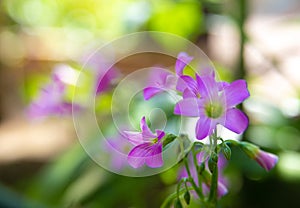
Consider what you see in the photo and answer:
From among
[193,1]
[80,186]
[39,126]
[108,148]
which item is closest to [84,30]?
[39,126]

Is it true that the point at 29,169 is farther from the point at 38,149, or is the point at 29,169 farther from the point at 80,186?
the point at 80,186

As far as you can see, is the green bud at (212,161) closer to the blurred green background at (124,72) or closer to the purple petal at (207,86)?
the purple petal at (207,86)

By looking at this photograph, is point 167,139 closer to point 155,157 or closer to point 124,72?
point 155,157

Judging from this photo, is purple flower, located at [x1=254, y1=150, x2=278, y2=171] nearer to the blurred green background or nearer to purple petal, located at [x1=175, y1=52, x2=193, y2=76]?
purple petal, located at [x1=175, y1=52, x2=193, y2=76]

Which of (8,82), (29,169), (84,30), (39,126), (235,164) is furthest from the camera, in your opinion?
(84,30)

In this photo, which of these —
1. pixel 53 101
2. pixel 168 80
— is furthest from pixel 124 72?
pixel 168 80

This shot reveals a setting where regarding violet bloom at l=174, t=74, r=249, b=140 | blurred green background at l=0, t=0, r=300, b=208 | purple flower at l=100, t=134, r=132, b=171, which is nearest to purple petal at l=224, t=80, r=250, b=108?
violet bloom at l=174, t=74, r=249, b=140

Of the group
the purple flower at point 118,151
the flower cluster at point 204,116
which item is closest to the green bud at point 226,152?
the flower cluster at point 204,116
